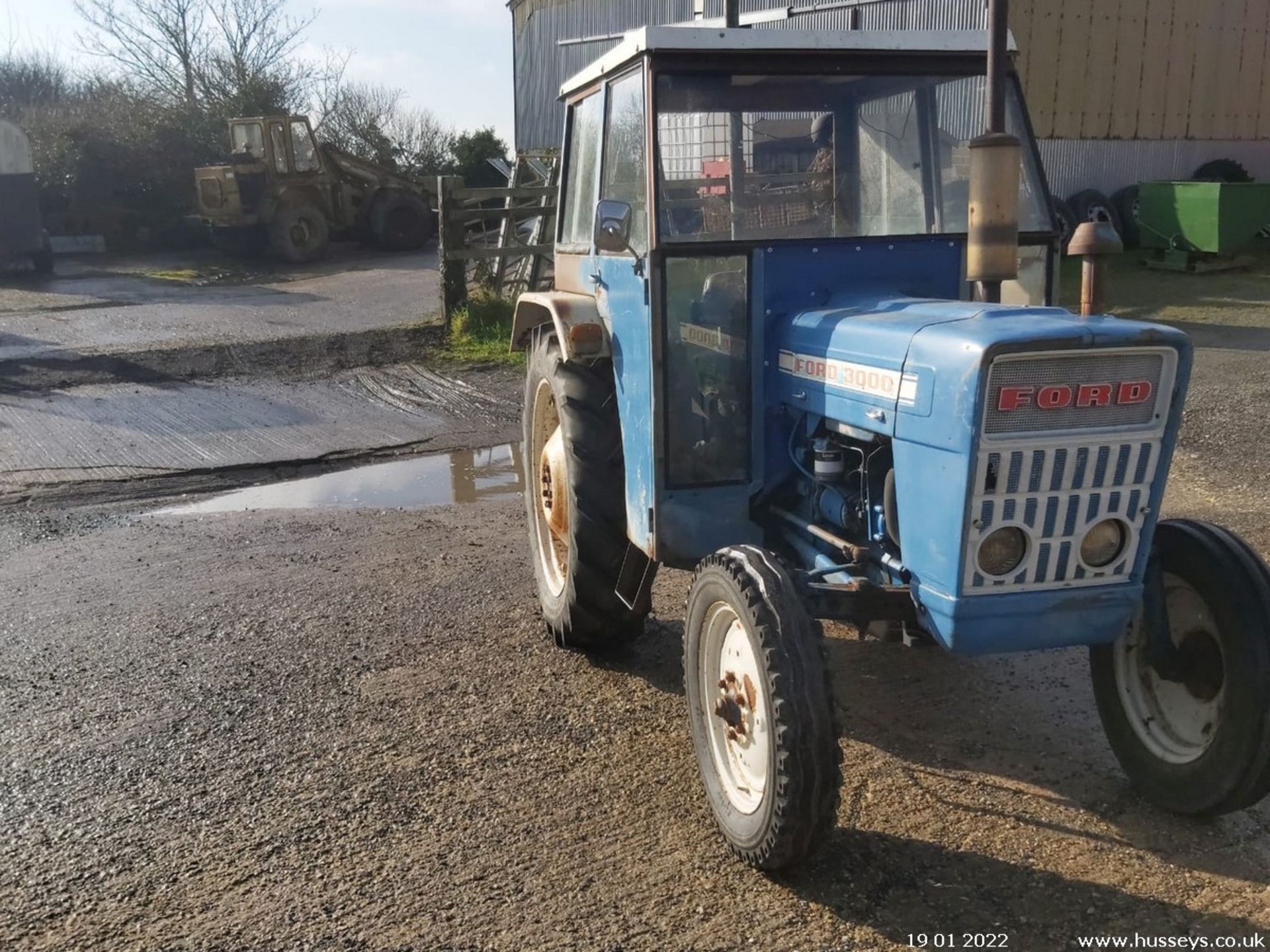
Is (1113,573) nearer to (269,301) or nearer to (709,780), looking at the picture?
(709,780)

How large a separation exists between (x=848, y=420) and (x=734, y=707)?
0.86 m

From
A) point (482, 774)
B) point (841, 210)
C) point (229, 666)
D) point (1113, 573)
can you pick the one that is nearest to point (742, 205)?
point (841, 210)

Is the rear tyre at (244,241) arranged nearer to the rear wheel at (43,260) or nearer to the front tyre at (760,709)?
the rear wheel at (43,260)

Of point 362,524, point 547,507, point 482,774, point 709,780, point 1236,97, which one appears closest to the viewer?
point 709,780

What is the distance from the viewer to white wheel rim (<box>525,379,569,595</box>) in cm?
505

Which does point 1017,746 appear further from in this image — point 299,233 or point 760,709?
point 299,233

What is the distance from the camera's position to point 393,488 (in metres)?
7.43

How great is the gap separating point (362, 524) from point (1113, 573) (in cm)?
449

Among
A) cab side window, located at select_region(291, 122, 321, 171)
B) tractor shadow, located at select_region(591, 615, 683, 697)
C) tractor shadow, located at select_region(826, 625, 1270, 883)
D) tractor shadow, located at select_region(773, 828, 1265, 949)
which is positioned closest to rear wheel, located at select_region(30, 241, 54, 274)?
cab side window, located at select_region(291, 122, 321, 171)

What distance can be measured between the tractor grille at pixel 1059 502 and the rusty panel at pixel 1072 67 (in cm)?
1482

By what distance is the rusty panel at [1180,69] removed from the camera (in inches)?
674

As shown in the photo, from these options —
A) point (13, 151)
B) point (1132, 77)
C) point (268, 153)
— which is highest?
point (1132, 77)

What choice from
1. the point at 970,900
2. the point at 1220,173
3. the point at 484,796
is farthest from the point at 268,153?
the point at 970,900

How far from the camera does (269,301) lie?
655 inches
